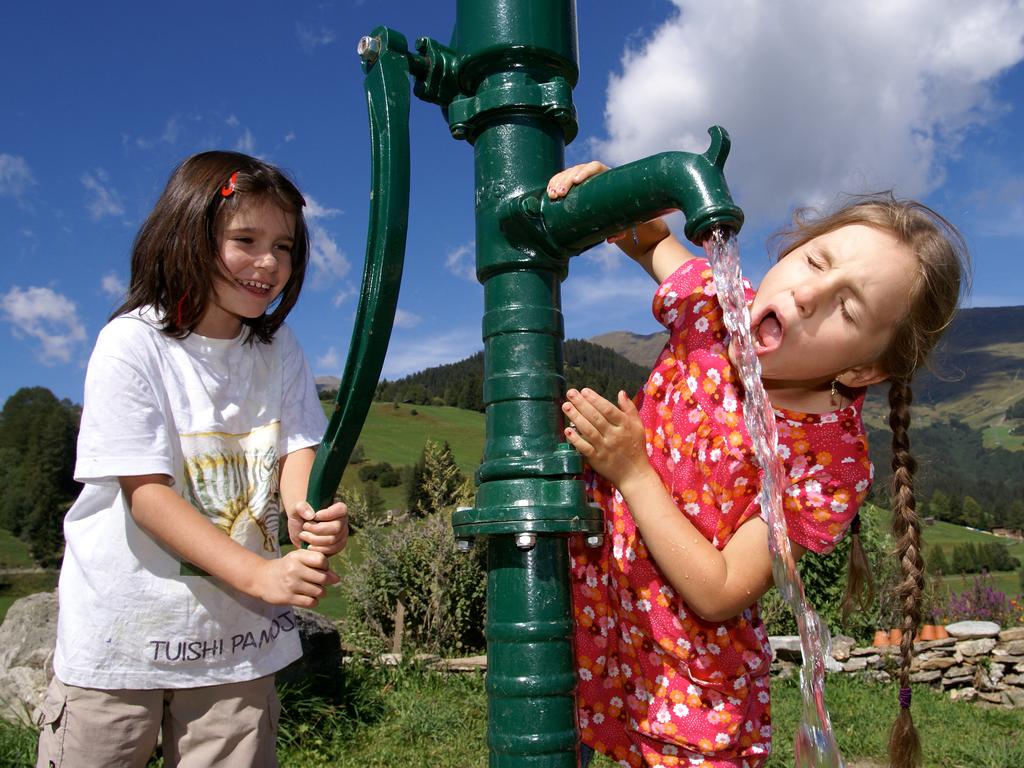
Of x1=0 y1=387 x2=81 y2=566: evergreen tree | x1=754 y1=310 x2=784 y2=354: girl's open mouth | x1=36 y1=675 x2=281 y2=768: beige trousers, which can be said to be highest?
x1=0 y1=387 x2=81 y2=566: evergreen tree

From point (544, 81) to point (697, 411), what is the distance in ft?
2.20

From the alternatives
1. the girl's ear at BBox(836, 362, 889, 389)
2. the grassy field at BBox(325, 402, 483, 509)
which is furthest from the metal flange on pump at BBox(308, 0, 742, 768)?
the grassy field at BBox(325, 402, 483, 509)

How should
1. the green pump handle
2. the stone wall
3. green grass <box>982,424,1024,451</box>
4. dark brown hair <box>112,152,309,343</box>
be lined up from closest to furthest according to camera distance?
1. the green pump handle
2. dark brown hair <box>112,152,309,343</box>
3. the stone wall
4. green grass <box>982,424,1024,451</box>

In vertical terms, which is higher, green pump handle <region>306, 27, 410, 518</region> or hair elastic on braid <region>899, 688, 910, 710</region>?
green pump handle <region>306, 27, 410, 518</region>

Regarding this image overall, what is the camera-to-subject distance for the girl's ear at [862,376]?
173 cm

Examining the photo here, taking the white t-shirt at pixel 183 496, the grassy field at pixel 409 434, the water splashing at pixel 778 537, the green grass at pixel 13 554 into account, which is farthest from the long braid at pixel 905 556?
the green grass at pixel 13 554

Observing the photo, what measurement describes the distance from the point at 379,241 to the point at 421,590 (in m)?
7.07

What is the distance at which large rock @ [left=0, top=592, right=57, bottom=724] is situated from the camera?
15.1 feet

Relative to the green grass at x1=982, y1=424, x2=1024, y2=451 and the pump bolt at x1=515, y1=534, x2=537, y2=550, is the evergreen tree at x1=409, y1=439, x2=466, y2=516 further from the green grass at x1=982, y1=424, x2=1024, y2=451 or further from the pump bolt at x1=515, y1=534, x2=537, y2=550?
the green grass at x1=982, y1=424, x2=1024, y2=451

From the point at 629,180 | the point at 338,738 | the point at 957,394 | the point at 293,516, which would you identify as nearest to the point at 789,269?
the point at 629,180

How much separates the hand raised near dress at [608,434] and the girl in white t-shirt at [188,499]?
0.57 m

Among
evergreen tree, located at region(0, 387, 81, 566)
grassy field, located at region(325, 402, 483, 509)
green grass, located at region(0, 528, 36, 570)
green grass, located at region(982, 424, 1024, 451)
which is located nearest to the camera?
evergreen tree, located at region(0, 387, 81, 566)

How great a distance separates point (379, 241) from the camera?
4.29 feet

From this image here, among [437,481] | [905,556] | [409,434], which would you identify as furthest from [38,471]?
[905,556]
